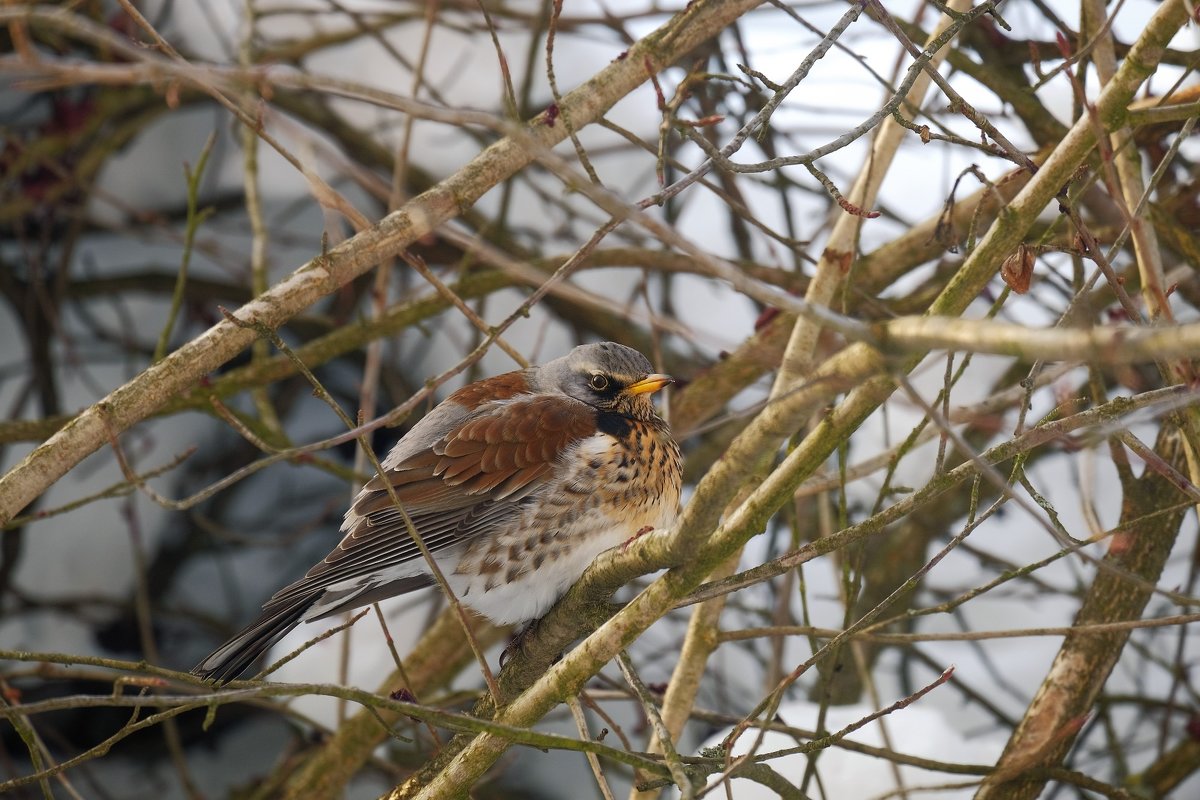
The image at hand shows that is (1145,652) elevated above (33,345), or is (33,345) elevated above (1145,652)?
(33,345)

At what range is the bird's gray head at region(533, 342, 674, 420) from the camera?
320 cm

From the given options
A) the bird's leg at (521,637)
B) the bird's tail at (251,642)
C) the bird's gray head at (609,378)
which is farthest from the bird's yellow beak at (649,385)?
the bird's tail at (251,642)

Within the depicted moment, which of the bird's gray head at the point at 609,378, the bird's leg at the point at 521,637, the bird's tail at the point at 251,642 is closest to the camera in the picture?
the bird's tail at the point at 251,642

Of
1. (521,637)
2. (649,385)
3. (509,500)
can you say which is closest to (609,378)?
(649,385)

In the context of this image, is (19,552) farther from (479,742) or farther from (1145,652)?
(1145,652)

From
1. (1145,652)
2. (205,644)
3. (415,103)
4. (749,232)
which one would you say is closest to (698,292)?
(749,232)

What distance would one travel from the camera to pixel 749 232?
4410 mm

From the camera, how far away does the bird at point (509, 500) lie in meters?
2.82

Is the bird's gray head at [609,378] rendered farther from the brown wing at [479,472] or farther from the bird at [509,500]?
the brown wing at [479,472]

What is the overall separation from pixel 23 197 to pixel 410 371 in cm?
155

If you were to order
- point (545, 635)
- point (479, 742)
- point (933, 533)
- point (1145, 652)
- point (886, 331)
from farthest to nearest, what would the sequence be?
point (933, 533), point (1145, 652), point (545, 635), point (479, 742), point (886, 331)

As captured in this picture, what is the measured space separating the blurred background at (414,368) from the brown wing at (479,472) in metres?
0.51

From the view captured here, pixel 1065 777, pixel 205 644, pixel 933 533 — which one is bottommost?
pixel 1065 777

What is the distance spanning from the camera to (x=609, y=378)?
3.22 metres
